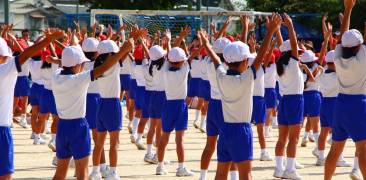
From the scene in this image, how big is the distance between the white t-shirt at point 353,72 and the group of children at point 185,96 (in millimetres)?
13

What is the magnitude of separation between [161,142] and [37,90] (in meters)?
5.27

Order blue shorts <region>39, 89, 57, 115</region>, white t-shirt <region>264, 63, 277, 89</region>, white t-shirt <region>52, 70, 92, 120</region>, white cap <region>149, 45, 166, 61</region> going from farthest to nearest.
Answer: white t-shirt <region>264, 63, 277, 89</region>
blue shorts <region>39, 89, 57, 115</region>
white cap <region>149, 45, 166, 61</region>
white t-shirt <region>52, 70, 92, 120</region>

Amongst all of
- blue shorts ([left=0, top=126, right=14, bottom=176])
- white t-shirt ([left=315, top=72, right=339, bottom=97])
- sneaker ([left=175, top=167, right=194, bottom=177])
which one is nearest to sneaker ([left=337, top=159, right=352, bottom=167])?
white t-shirt ([left=315, top=72, right=339, bottom=97])

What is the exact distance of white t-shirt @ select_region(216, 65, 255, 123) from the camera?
8914 mm

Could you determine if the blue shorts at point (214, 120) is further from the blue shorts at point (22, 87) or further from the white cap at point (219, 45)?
the blue shorts at point (22, 87)

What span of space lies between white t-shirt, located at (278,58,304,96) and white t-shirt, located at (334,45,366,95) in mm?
2101

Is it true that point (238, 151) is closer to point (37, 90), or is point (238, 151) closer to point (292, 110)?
point (292, 110)

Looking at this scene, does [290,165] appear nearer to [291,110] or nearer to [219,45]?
[291,110]

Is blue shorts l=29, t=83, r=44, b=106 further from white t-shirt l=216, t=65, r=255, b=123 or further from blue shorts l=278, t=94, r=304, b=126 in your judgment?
white t-shirt l=216, t=65, r=255, b=123

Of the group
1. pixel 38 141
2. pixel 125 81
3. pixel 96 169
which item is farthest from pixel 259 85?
pixel 125 81

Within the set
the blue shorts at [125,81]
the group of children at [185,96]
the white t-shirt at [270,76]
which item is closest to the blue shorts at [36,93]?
the group of children at [185,96]

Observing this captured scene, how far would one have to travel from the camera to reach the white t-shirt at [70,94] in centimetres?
953

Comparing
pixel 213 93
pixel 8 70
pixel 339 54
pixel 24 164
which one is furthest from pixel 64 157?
pixel 24 164

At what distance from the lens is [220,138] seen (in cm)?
917
